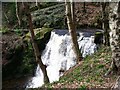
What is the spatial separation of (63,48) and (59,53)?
426mm

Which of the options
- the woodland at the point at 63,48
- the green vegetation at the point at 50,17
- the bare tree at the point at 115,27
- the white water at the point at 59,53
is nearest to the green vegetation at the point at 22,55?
the woodland at the point at 63,48

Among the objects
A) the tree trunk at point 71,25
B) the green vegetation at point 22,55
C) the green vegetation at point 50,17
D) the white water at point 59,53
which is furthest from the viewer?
the green vegetation at point 50,17

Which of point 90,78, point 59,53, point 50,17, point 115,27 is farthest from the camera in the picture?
point 50,17

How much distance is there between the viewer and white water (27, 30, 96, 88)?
18031 millimetres

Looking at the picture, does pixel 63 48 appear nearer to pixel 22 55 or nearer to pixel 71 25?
pixel 22 55

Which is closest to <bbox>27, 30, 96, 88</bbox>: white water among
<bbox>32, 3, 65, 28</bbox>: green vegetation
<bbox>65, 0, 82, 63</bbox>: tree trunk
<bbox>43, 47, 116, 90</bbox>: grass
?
<bbox>65, 0, 82, 63</bbox>: tree trunk

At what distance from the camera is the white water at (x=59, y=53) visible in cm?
1803

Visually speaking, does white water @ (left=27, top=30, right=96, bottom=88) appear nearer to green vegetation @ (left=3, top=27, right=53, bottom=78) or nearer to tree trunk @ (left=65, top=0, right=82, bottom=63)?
green vegetation @ (left=3, top=27, right=53, bottom=78)

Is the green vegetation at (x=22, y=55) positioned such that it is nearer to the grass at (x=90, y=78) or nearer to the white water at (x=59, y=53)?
the white water at (x=59, y=53)

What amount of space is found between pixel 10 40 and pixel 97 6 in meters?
9.92

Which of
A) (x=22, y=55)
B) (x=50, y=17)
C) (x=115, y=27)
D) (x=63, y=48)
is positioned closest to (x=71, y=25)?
(x=63, y=48)

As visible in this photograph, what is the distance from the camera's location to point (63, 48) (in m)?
Result: 20.1

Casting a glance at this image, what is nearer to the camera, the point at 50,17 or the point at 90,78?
the point at 90,78

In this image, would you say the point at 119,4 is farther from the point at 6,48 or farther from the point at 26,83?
the point at 6,48
